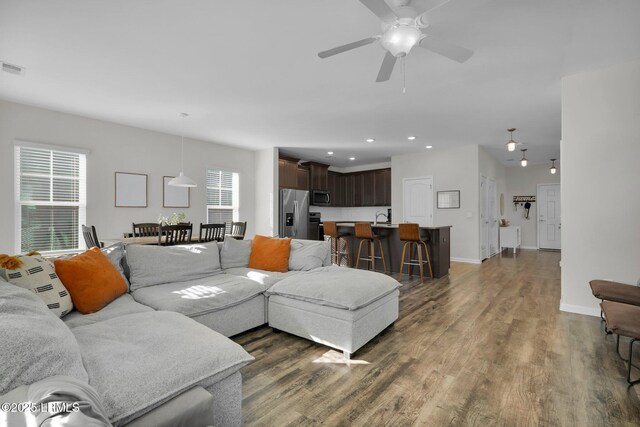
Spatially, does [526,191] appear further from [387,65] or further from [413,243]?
[387,65]

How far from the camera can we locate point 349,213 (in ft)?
31.6

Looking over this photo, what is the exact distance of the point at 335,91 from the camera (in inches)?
145

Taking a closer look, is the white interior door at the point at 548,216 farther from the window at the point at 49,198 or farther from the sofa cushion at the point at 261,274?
the window at the point at 49,198

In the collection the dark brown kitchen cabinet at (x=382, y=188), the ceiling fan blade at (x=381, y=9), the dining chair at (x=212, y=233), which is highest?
the ceiling fan blade at (x=381, y=9)

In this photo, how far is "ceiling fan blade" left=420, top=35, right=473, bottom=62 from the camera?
208 centimetres

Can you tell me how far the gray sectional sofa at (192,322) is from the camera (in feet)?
3.75

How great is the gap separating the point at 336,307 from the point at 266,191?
4834 millimetres

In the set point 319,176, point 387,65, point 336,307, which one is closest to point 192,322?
point 336,307

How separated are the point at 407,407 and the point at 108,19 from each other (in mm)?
3461

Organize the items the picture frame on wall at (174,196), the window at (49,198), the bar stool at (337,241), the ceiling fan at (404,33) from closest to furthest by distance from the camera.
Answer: the ceiling fan at (404,33), the window at (49,198), the picture frame on wall at (174,196), the bar stool at (337,241)

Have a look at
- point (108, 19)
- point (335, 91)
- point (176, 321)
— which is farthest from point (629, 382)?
point (108, 19)

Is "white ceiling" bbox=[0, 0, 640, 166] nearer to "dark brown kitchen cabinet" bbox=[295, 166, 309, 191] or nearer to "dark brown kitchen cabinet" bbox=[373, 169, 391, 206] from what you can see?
"dark brown kitchen cabinet" bbox=[295, 166, 309, 191]

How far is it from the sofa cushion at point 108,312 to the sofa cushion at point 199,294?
0.37 feet

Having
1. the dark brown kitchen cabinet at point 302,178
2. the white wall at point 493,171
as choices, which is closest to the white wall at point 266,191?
the dark brown kitchen cabinet at point 302,178
